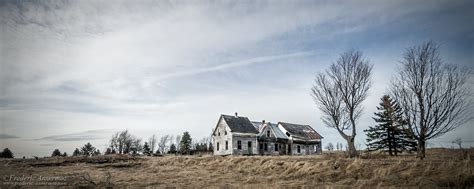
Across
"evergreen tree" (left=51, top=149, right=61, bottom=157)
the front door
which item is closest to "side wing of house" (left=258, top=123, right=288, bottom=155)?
the front door

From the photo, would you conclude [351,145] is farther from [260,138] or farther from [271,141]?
[271,141]

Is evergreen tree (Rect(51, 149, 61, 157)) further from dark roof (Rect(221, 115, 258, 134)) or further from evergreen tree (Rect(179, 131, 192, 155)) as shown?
dark roof (Rect(221, 115, 258, 134))

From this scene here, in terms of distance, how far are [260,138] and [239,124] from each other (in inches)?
140

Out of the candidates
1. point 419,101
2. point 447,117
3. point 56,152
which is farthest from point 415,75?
point 56,152

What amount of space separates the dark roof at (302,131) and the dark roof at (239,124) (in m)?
6.76

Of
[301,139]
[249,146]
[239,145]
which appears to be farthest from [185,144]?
[301,139]

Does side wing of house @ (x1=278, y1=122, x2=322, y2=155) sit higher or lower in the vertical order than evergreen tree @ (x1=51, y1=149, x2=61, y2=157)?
higher

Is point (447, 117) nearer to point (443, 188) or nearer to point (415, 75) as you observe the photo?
point (415, 75)

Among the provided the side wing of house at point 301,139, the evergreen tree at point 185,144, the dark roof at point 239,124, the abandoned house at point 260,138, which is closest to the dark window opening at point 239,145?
the abandoned house at point 260,138

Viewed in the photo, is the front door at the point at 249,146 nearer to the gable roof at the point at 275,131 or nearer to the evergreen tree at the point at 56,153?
the gable roof at the point at 275,131

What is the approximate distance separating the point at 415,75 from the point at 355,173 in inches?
336

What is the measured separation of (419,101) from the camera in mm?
17516

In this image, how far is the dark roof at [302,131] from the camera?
4431cm

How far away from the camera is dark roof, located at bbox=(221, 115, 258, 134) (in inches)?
1515
